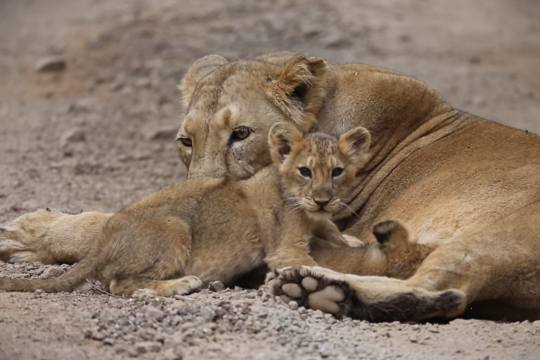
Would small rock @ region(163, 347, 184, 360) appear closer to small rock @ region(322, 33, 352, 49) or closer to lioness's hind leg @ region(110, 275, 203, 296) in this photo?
lioness's hind leg @ region(110, 275, 203, 296)

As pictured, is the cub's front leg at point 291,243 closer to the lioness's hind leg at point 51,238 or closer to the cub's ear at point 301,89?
the cub's ear at point 301,89

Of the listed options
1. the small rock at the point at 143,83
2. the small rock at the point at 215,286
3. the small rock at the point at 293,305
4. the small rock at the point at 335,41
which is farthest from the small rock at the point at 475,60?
the small rock at the point at 293,305

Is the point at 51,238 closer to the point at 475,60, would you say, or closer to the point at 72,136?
the point at 72,136

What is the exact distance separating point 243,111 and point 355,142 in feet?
2.69

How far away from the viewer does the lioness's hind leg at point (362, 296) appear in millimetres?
6035

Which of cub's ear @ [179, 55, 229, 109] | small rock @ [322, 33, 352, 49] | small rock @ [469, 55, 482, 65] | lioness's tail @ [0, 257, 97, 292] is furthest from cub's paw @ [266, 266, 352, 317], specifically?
small rock @ [469, 55, 482, 65]

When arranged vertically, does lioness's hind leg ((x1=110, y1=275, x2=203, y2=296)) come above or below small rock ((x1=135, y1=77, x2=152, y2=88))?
below

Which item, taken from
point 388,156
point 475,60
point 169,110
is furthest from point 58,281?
point 475,60

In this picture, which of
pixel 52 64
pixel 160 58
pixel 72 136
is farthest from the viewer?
pixel 52 64

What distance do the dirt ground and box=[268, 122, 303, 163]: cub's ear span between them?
0.94 m

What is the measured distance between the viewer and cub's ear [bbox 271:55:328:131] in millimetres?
7516

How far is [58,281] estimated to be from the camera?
6363mm

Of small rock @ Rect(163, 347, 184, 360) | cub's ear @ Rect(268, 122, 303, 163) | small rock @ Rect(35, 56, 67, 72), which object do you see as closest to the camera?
small rock @ Rect(163, 347, 184, 360)

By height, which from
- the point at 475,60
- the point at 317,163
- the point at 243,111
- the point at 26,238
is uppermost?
the point at 243,111
